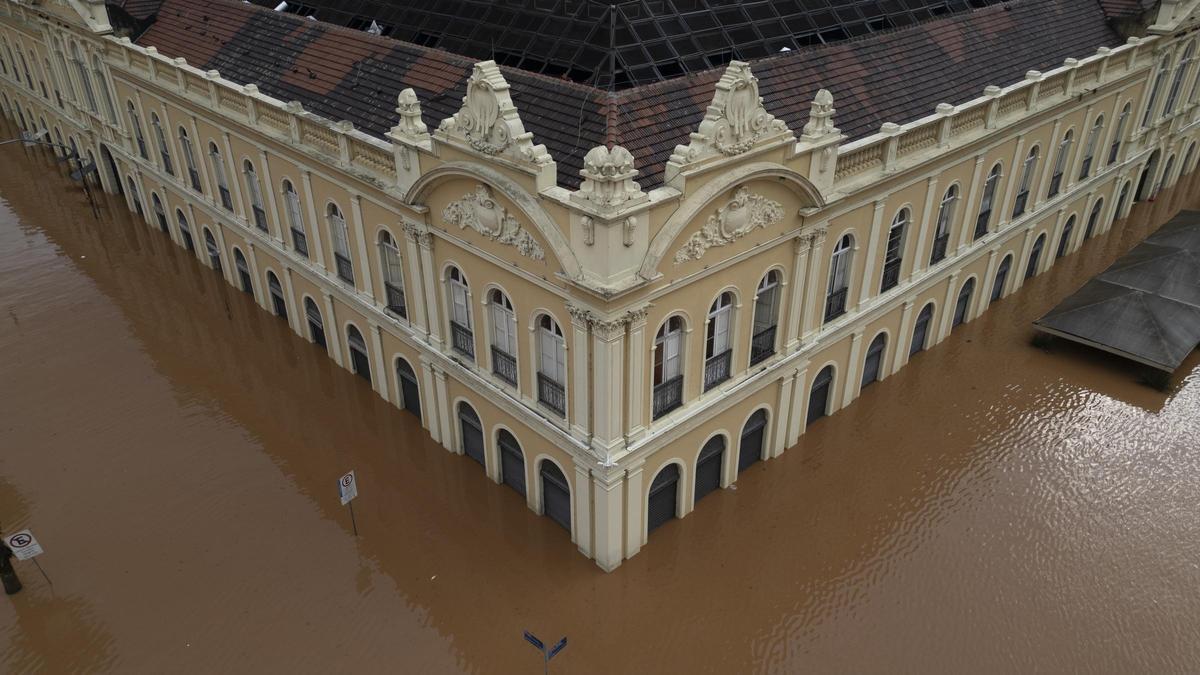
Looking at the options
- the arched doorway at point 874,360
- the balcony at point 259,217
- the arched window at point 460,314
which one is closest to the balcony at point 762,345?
the arched doorway at point 874,360

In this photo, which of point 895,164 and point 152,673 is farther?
point 895,164

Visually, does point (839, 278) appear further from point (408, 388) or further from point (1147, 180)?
point (1147, 180)

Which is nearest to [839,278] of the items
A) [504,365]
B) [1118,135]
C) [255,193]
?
[504,365]

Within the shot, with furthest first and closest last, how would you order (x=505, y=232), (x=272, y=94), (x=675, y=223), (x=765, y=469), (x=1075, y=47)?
(x=1075, y=47) → (x=272, y=94) → (x=765, y=469) → (x=505, y=232) → (x=675, y=223)

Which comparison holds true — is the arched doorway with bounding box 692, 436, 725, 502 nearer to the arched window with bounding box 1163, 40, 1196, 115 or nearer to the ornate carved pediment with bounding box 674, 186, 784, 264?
the ornate carved pediment with bounding box 674, 186, 784, 264

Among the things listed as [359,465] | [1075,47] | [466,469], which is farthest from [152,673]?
[1075,47]

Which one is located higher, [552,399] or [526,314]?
[526,314]

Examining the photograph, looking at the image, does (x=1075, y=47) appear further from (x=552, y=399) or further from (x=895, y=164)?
(x=552, y=399)

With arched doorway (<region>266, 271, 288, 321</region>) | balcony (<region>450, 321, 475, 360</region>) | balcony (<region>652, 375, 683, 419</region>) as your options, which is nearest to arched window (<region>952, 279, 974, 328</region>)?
balcony (<region>652, 375, 683, 419</region>)

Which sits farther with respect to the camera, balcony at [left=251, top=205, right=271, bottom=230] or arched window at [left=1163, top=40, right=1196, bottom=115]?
arched window at [left=1163, top=40, right=1196, bottom=115]
